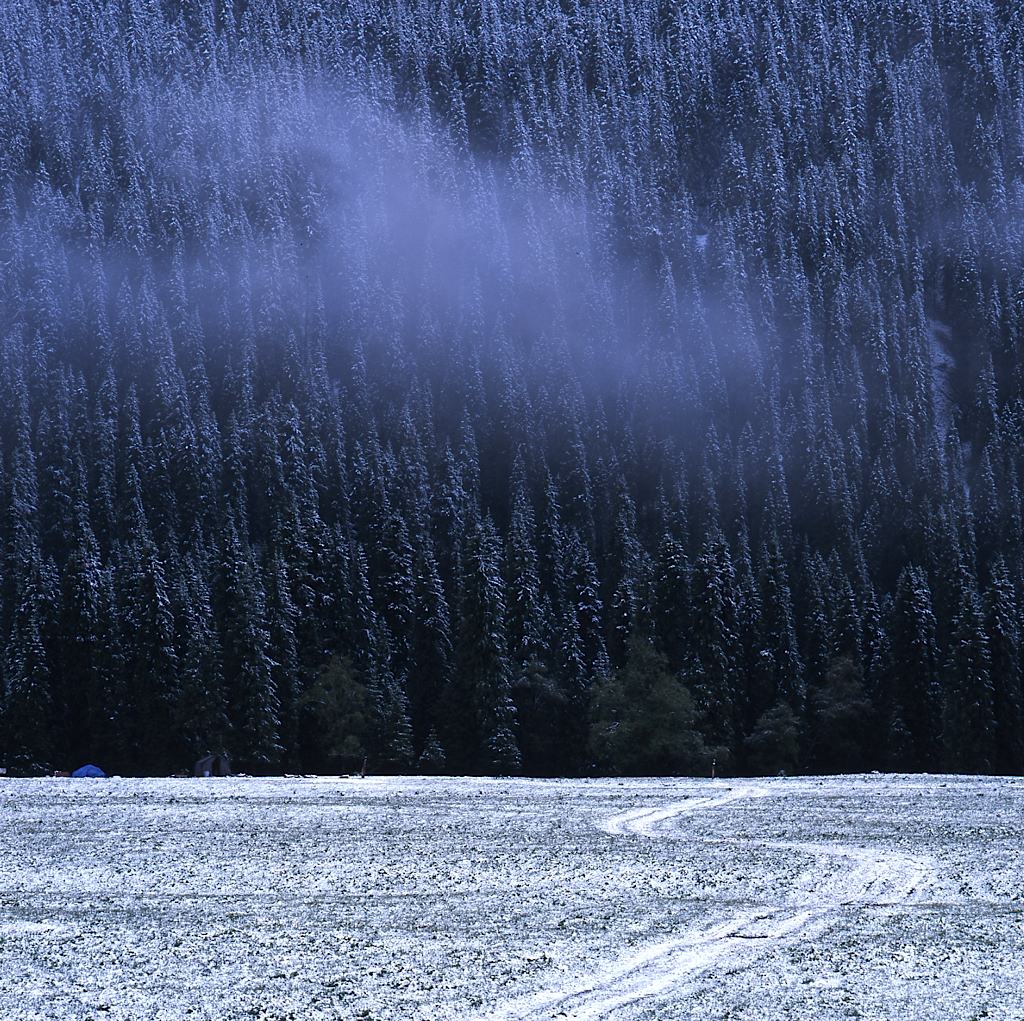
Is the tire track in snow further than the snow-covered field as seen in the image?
No

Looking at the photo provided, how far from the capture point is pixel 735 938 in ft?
79.0

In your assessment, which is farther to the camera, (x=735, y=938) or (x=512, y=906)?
(x=512, y=906)

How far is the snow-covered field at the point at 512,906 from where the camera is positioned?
20.2 m

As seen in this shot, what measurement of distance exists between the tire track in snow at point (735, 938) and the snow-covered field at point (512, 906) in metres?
0.08

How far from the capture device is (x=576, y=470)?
18125cm

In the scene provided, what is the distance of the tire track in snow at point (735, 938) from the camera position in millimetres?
19609

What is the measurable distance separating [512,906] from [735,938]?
5058mm

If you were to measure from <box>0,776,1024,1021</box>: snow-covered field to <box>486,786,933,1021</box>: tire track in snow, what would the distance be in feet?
0.26

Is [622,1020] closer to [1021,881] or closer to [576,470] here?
[1021,881]

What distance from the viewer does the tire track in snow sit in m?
19.6

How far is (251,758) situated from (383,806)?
4640 cm

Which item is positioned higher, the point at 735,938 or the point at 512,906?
the point at 512,906

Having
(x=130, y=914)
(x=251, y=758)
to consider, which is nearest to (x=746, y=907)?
(x=130, y=914)

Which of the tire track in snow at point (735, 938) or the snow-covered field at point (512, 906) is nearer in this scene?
the tire track in snow at point (735, 938)
